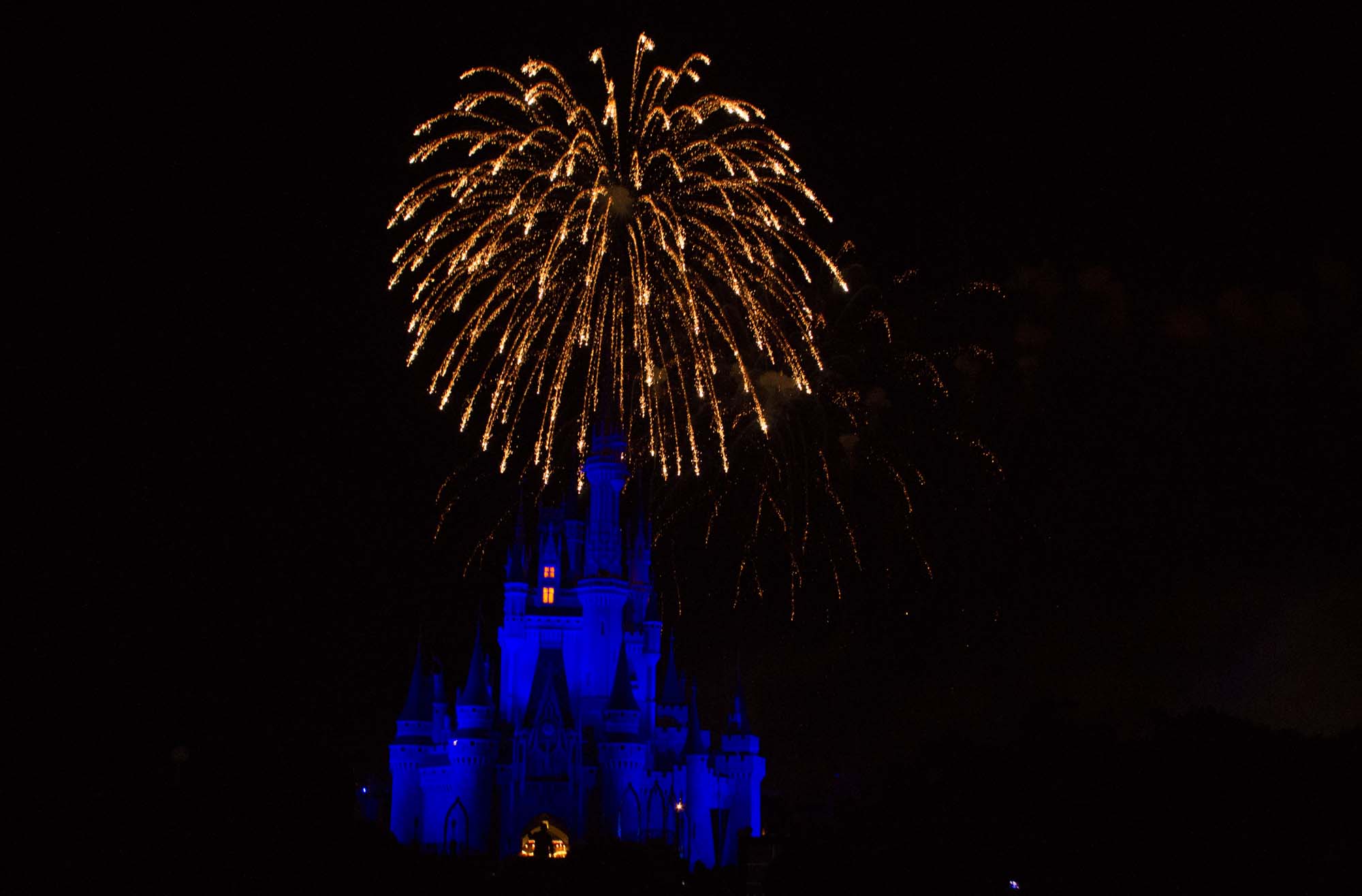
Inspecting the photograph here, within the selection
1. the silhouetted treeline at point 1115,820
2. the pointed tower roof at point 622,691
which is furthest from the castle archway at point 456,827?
the silhouetted treeline at point 1115,820

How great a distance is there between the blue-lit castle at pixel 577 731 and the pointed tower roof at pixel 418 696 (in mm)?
80

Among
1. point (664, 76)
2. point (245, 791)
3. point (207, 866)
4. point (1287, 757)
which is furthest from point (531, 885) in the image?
point (664, 76)

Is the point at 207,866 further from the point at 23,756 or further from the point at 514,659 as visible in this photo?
the point at 514,659

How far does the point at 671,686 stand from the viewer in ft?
275

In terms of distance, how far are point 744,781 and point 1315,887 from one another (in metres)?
52.6

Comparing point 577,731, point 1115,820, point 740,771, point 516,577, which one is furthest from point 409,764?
point 1115,820

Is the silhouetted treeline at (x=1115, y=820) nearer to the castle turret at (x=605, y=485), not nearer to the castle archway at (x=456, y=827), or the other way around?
the castle archway at (x=456, y=827)

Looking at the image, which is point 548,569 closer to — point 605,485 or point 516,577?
point 516,577

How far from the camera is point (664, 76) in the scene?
1336 inches

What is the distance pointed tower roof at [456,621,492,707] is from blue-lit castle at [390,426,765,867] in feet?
0.29

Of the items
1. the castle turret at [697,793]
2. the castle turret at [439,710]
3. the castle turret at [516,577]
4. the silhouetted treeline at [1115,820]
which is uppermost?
the castle turret at [516,577]

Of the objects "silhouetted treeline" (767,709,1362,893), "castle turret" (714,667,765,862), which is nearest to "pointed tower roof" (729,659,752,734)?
"castle turret" (714,667,765,862)

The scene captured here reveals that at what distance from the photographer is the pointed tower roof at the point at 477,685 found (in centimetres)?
7969

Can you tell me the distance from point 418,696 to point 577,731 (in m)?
10.5
